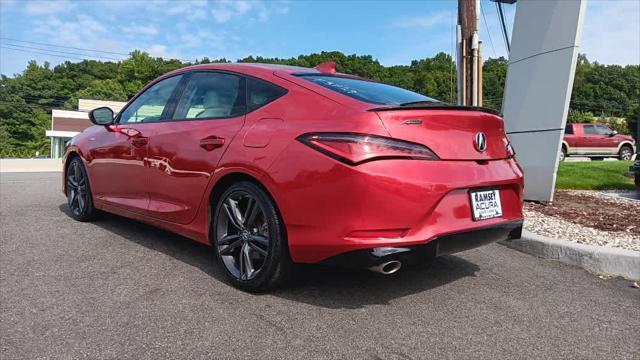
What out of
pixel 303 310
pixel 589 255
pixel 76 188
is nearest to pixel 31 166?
pixel 76 188

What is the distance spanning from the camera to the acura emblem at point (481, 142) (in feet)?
10.2

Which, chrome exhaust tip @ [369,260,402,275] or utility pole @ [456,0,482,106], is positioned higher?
utility pole @ [456,0,482,106]

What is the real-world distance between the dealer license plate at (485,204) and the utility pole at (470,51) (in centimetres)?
567

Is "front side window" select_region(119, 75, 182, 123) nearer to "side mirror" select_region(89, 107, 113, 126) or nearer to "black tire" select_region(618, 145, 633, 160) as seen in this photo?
"side mirror" select_region(89, 107, 113, 126)

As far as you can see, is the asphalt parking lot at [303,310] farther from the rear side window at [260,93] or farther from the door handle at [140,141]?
the rear side window at [260,93]

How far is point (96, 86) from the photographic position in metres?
88.4

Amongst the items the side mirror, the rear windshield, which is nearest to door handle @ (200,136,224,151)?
the rear windshield

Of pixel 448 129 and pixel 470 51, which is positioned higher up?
pixel 470 51

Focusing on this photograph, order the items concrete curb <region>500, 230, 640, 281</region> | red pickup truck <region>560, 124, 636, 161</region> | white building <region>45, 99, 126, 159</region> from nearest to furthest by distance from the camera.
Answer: concrete curb <region>500, 230, 640, 281</region>, red pickup truck <region>560, 124, 636, 161</region>, white building <region>45, 99, 126, 159</region>

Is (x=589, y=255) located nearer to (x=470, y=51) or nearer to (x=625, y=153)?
(x=470, y=51)

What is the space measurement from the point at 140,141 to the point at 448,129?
2614 mm

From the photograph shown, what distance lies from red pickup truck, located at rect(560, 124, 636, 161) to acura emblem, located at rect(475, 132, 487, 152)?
23.8 metres

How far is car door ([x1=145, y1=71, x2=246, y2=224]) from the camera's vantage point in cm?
341

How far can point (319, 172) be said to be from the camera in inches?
107
